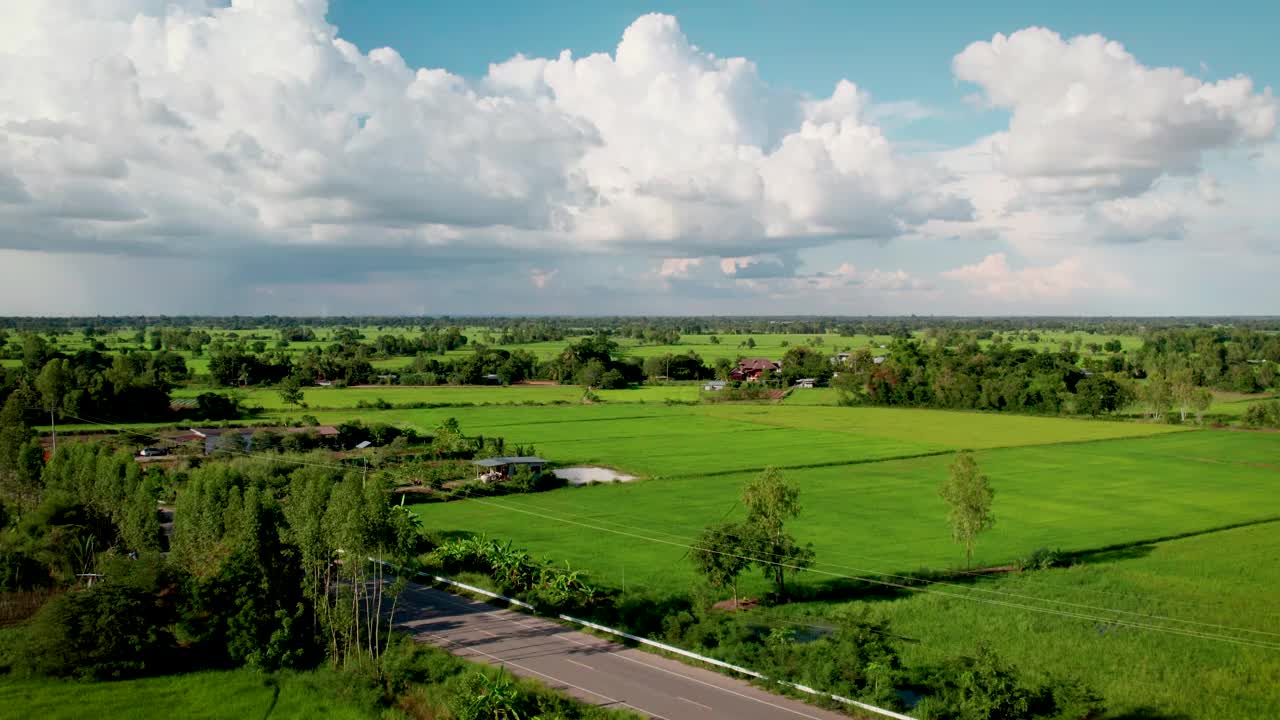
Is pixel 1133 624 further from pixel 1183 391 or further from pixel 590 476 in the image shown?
pixel 1183 391

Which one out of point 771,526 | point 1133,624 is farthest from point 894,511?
point 1133,624

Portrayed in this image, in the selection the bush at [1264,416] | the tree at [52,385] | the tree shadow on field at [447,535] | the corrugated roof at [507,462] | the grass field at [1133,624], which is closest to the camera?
the grass field at [1133,624]

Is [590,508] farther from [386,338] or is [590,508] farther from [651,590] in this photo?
[386,338]

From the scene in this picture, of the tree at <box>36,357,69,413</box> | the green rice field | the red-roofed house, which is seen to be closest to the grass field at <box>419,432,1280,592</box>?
the green rice field

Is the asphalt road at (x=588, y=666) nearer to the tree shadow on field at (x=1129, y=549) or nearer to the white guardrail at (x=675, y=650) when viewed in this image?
the white guardrail at (x=675, y=650)

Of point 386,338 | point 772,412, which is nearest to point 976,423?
point 772,412

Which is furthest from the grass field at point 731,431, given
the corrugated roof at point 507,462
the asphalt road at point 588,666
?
the asphalt road at point 588,666
